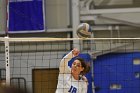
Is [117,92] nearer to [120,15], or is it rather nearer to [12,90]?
[120,15]

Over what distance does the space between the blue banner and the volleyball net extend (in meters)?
0.27

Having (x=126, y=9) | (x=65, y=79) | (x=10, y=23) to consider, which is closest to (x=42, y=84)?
(x=10, y=23)

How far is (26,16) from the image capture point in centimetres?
606

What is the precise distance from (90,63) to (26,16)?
1447mm

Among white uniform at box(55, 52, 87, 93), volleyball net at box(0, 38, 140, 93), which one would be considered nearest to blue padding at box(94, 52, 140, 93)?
volleyball net at box(0, 38, 140, 93)

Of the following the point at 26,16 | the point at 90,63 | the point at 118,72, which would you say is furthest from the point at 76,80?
the point at 26,16

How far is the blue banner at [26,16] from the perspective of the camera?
6.02 metres

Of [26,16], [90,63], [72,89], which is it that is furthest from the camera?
[26,16]

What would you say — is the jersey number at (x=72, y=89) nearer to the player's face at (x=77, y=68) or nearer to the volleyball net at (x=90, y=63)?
the player's face at (x=77, y=68)

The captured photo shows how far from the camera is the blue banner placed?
6.02 m

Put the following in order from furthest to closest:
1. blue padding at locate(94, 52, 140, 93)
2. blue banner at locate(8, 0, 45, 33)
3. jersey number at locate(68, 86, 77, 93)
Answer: blue banner at locate(8, 0, 45, 33) → blue padding at locate(94, 52, 140, 93) → jersey number at locate(68, 86, 77, 93)

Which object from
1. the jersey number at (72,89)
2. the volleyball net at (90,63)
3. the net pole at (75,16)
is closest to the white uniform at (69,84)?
the jersey number at (72,89)

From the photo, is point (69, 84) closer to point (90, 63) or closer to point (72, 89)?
point (72, 89)

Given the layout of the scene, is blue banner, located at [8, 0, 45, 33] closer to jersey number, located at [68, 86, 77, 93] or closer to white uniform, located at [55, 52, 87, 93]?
white uniform, located at [55, 52, 87, 93]
